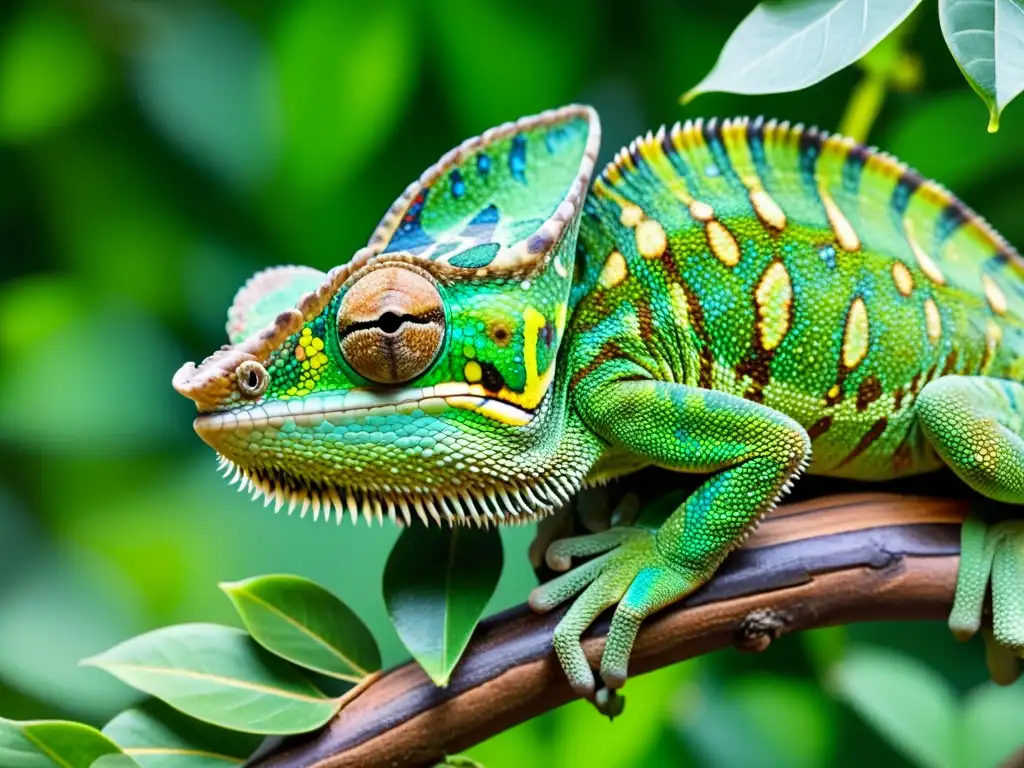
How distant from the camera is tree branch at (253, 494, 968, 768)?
121cm

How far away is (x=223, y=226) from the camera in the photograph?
2.53 metres

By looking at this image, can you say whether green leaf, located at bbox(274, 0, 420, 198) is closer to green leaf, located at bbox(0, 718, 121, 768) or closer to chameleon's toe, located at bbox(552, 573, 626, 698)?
chameleon's toe, located at bbox(552, 573, 626, 698)

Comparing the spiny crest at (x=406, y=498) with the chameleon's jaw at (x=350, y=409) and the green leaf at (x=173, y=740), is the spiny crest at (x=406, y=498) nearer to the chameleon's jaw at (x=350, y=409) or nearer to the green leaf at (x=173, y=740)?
the chameleon's jaw at (x=350, y=409)

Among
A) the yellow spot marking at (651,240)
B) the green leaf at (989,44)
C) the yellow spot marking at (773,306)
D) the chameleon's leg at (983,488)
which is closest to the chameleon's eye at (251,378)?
Answer: the yellow spot marking at (651,240)

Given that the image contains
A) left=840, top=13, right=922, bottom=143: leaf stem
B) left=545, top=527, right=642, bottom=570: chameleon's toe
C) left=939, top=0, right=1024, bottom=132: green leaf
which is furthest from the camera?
left=840, top=13, right=922, bottom=143: leaf stem

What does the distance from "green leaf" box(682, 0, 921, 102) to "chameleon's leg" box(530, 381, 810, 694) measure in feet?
1.28

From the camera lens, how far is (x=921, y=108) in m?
2.10

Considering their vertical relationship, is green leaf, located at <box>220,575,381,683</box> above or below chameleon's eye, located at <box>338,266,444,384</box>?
below

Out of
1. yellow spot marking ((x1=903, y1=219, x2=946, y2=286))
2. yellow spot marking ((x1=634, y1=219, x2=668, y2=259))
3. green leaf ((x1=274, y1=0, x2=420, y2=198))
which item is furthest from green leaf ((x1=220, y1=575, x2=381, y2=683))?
green leaf ((x1=274, y1=0, x2=420, y2=198))

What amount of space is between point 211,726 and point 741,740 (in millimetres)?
1487

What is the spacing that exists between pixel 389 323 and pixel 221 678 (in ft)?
1.65

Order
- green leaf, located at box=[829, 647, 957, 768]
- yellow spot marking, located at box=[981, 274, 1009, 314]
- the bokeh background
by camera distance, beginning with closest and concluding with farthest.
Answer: yellow spot marking, located at box=[981, 274, 1009, 314] → green leaf, located at box=[829, 647, 957, 768] → the bokeh background

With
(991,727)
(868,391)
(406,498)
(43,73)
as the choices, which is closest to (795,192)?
(868,391)

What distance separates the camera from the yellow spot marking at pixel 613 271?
1.34 m
